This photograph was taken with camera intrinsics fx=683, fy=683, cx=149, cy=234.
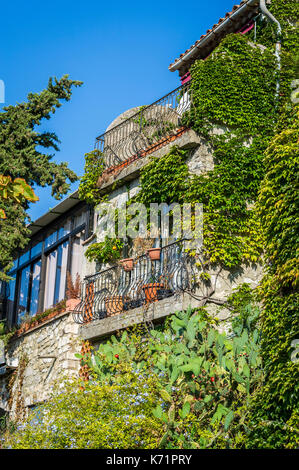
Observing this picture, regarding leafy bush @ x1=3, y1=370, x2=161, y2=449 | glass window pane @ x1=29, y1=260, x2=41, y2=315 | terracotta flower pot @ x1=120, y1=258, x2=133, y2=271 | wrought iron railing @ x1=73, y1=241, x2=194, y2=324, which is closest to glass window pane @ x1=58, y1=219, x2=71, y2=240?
glass window pane @ x1=29, y1=260, x2=41, y2=315

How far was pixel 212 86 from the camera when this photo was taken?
→ 41.9 ft

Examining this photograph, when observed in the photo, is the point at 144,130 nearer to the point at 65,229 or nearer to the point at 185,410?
the point at 65,229

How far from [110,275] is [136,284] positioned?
3.46 feet

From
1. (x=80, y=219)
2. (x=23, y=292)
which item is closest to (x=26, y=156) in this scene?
(x=80, y=219)

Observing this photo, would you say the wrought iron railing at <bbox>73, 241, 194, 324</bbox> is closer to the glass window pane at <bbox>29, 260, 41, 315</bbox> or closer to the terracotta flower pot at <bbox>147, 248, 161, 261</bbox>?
the terracotta flower pot at <bbox>147, 248, 161, 261</bbox>

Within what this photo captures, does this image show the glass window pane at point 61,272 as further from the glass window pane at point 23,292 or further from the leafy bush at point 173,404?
the leafy bush at point 173,404

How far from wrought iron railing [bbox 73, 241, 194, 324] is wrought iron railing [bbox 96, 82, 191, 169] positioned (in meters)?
2.46

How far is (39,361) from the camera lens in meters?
15.7

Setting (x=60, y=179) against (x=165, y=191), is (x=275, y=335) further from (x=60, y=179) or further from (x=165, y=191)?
(x=60, y=179)

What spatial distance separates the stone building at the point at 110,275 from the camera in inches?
474

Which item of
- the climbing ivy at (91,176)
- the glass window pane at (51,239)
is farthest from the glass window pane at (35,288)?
the climbing ivy at (91,176)

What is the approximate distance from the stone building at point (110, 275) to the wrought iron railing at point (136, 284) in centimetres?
2

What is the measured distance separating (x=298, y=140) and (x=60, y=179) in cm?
949
